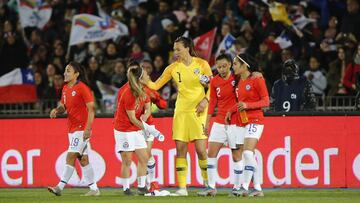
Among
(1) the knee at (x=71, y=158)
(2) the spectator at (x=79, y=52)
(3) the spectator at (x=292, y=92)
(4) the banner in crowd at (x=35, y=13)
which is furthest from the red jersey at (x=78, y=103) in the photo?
(4) the banner in crowd at (x=35, y=13)

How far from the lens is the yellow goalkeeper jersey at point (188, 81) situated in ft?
58.5

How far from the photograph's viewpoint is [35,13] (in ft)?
89.9

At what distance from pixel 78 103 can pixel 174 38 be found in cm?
690

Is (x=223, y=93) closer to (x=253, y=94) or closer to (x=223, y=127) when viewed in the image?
(x=223, y=127)

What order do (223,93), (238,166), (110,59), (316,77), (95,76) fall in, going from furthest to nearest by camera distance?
(110,59), (95,76), (316,77), (223,93), (238,166)

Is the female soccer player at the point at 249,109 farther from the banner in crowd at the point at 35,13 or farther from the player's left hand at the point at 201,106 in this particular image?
the banner in crowd at the point at 35,13

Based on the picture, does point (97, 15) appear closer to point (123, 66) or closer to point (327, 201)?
point (123, 66)

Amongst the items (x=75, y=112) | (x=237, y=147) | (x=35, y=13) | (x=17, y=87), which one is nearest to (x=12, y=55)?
(x=17, y=87)

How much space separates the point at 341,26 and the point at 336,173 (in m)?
4.41

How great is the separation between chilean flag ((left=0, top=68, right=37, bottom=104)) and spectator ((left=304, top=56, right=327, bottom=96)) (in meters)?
6.16

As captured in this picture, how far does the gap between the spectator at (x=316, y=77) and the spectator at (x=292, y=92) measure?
1718 millimetres

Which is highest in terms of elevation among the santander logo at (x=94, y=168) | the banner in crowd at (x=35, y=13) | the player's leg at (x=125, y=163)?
the banner in crowd at (x=35, y=13)

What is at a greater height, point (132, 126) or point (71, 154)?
point (132, 126)

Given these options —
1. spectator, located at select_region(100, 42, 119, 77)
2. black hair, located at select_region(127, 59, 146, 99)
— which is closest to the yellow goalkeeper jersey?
black hair, located at select_region(127, 59, 146, 99)
